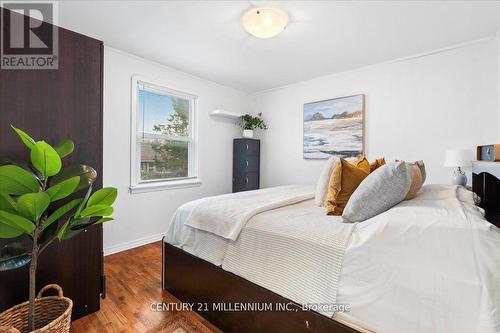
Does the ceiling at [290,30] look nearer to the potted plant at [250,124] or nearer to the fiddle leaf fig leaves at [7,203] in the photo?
the potted plant at [250,124]

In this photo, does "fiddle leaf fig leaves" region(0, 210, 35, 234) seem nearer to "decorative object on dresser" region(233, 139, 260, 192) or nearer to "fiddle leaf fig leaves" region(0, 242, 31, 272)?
"fiddle leaf fig leaves" region(0, 242, 31, 272)

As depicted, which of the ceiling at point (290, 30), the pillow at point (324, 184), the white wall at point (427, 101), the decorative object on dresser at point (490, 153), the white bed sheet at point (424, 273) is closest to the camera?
the white bed sheet at point (424, 273)

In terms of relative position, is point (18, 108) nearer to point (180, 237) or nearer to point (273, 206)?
point (180, 237)

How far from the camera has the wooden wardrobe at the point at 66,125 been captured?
1.39 metres

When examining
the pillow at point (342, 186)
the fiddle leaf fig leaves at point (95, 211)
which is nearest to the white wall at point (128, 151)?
the fiddle leaf fig leaves at point (95, 211)

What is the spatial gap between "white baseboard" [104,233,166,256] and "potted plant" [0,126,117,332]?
1.60 metres

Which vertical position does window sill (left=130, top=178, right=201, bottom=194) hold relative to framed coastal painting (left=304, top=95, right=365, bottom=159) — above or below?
below

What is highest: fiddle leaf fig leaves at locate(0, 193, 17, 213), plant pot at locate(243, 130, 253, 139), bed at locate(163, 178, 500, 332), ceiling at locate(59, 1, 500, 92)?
ceiling at locate(59, 1, 500, 92)

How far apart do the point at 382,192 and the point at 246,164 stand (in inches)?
116

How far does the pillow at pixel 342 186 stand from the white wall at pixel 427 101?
1897 millimetres

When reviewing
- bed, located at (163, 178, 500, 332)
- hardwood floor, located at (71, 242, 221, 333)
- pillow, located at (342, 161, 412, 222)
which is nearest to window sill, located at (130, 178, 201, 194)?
hardwood floor, located at (71, 242, 221, 333)

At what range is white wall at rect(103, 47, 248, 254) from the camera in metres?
2.83

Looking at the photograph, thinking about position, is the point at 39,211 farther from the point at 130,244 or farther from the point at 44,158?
the point at 130,244

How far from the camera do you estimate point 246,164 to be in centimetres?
410
